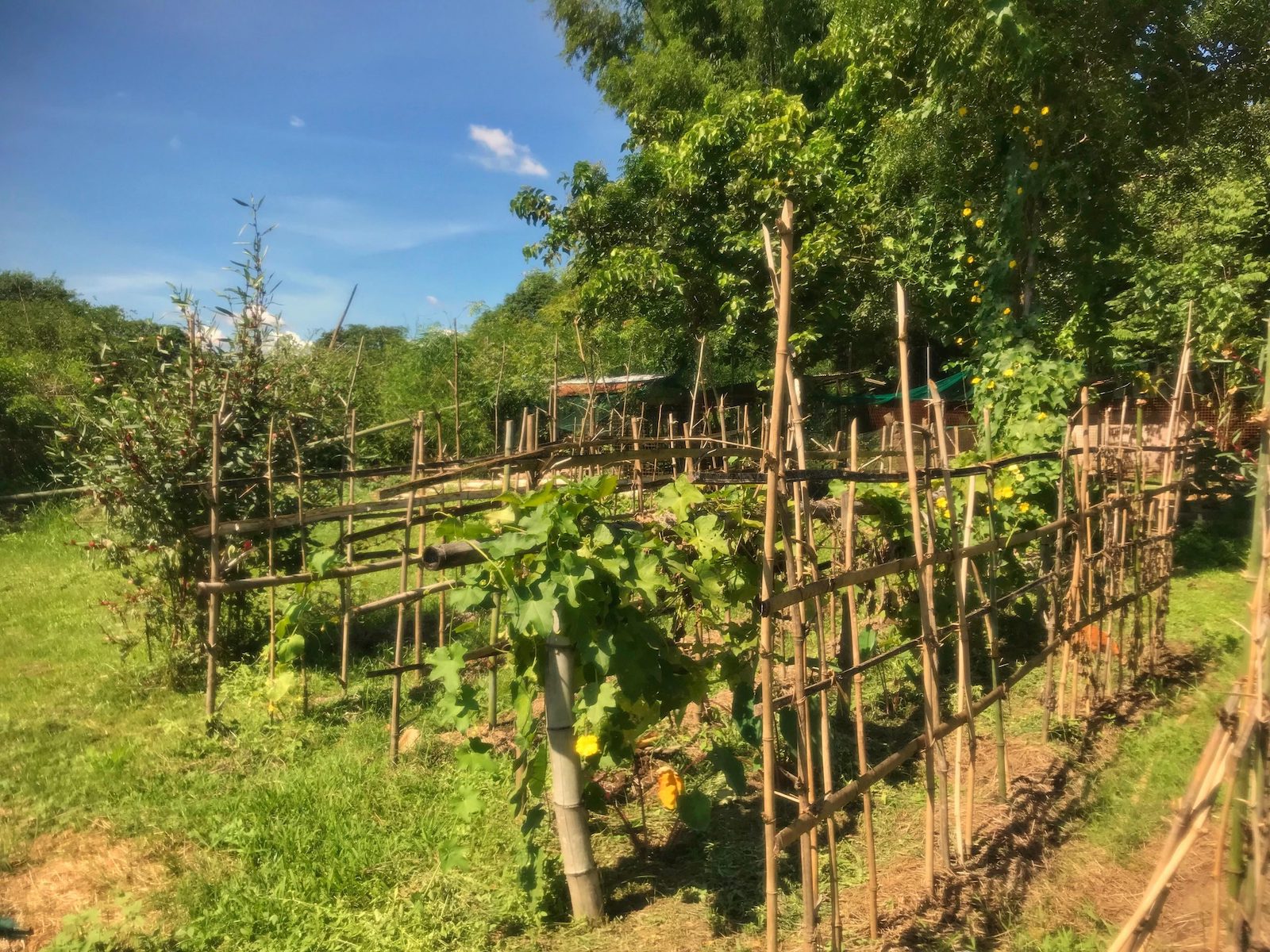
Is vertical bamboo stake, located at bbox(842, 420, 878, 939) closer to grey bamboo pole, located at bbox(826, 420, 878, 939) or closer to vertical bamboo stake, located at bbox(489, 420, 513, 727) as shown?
grey bamboo pole, located at bbox(826, 420, 878, 939)

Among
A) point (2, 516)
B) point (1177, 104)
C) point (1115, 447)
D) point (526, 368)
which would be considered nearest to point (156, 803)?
point (1115, 447)

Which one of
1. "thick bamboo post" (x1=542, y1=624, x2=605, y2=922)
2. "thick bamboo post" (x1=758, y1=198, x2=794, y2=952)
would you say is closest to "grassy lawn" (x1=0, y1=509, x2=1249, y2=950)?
"thick bamboo post" (x1=542, y1=624, x2=605, y2=922)

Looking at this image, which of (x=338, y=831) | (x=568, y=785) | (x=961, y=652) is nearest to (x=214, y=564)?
(x=338, y=831)

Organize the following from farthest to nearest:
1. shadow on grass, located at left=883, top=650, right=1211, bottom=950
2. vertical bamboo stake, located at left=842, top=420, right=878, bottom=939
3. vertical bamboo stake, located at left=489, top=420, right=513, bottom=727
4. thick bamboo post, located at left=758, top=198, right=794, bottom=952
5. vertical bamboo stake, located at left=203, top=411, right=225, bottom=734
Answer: vertical bamboo stake, located at left=203, top=411, right=225, bottom=734, vertical bamboo stake, located at left=489, top=420, right=513, bottom=727, shadow on grass, located at left=883, top=650, right=1211, bottom=950, vertical bamboo stake, located at left=842, top=420, right=878, bottom=939, thick bamboo post, located at left=758, top=198, right=794, bottom=952

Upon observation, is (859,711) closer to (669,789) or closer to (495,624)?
(669,789)

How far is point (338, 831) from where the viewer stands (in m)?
3.42

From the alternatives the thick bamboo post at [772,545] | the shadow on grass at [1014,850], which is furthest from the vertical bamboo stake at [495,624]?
the shadow on grass at [1014,850]

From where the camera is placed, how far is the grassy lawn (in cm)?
284

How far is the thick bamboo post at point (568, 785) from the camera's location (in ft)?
8.70

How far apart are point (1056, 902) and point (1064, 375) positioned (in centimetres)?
414

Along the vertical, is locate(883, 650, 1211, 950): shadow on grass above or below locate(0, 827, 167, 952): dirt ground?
above

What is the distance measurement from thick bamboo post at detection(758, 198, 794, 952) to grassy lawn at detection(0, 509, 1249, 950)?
73cm

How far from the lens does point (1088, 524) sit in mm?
4184

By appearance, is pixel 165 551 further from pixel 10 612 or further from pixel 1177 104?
pixel 1177 104
